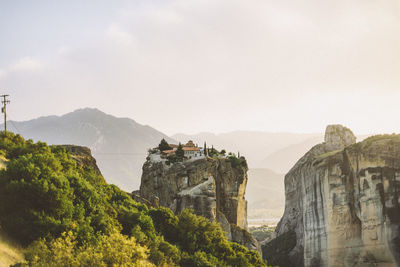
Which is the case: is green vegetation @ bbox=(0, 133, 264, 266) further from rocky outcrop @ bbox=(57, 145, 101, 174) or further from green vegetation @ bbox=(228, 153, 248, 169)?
green vegetation @ bbox=(228, 153, 248, 169)

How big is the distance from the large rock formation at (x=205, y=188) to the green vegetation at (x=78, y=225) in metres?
27.1

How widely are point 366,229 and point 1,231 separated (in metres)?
62.6

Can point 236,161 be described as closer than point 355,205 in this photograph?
No

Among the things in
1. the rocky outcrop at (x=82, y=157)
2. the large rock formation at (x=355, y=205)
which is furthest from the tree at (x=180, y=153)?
the large rock formation at (x=355, y=205)

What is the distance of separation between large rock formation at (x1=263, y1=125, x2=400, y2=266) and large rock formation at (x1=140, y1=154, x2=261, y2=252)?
13.6m

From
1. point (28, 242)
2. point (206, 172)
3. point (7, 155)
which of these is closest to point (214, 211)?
point (206, 172)

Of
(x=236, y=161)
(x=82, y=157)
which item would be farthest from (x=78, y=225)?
(x=236, y=161)

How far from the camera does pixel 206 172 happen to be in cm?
7800

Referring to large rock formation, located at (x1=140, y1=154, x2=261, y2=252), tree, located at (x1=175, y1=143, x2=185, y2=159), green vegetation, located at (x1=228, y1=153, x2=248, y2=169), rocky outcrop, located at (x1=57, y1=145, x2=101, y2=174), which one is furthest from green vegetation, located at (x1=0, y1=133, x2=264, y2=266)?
green vegetation, located at (x1=228, y1=153, x2=248, y2=169)

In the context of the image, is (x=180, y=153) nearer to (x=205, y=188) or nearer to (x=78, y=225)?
(x=205, y=188)

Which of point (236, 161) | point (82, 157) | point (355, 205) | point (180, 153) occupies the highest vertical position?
point (180, 153)

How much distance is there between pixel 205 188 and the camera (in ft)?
251

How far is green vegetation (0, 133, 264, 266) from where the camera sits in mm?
24016

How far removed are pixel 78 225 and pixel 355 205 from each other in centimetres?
5838
